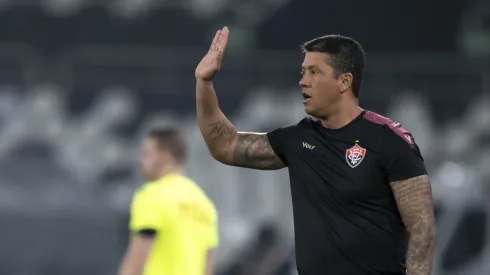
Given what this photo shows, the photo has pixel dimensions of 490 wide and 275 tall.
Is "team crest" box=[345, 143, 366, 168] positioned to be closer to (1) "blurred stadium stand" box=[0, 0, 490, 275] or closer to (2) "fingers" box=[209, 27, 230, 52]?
(2) "fingers" box=[209, 27, 230, 52]

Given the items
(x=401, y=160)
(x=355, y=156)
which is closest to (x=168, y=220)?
(x=355, y=156)

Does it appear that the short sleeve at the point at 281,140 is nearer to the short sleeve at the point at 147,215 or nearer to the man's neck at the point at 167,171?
the short sleeve at the point at 147,215

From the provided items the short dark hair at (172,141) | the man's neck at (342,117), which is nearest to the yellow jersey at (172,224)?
the short dark hair at (172,141)

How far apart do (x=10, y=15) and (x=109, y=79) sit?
3.38 ft

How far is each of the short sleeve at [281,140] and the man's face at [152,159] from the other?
1.77 m

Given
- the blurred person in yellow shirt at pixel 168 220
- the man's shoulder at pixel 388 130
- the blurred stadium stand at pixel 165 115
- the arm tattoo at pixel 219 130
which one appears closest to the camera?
the man's shoulder at pixel 388 130

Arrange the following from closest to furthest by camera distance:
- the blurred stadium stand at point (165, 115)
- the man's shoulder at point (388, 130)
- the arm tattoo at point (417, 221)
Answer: the arm tattoo at point (417, 221)
the man's shoulder at point (388, 130)
the blurred stadium stand at point (165, 115)

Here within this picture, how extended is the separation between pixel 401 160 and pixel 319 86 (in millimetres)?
407

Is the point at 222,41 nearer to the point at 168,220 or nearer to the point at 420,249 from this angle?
the point at 420,249

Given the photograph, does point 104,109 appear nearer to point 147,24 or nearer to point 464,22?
point 147,24

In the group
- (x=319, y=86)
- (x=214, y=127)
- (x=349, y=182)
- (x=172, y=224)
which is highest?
(x=319, y=86)

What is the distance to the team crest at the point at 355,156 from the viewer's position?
13.7 feet

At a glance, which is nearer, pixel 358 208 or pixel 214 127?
pixel 358 208

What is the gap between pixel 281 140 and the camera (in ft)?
14.6
